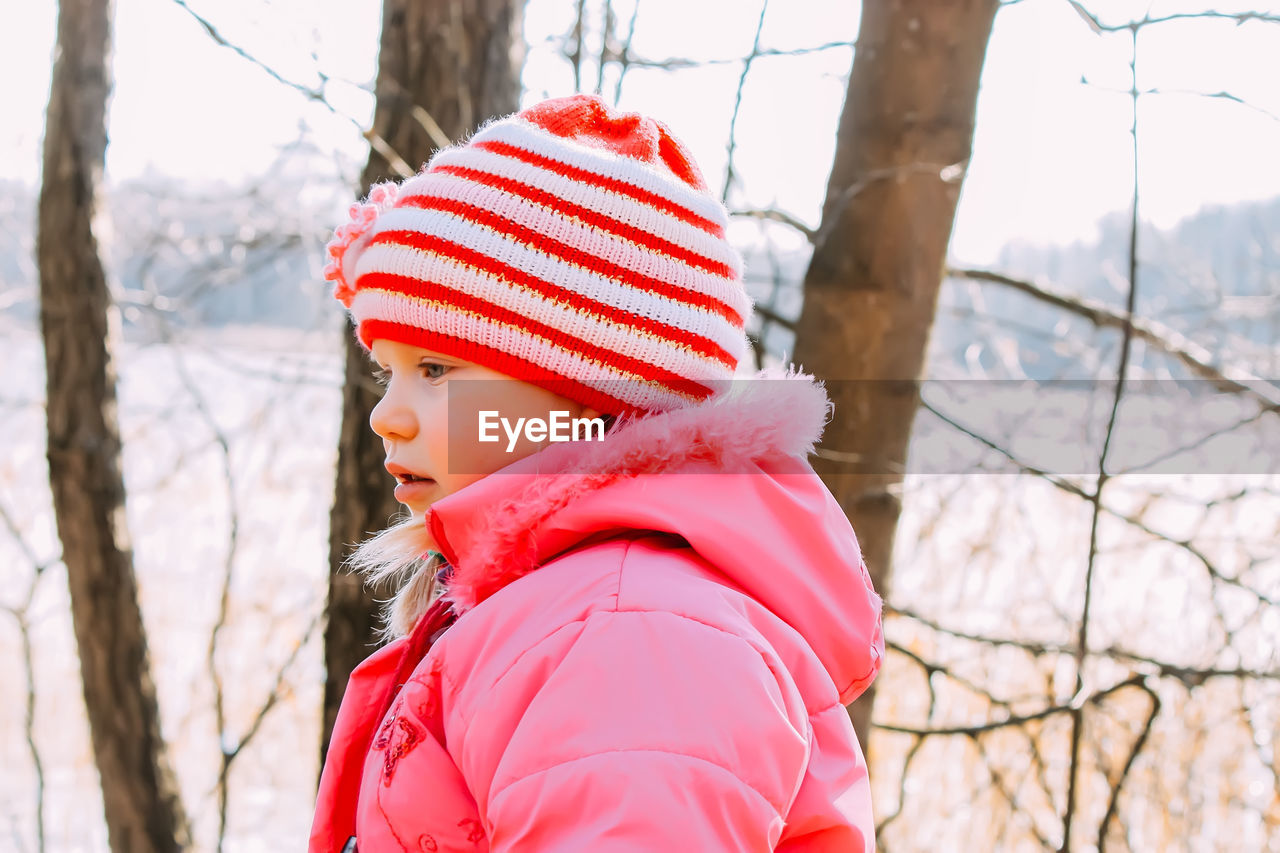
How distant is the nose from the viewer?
1.17 m

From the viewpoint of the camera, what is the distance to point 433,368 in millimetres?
1223

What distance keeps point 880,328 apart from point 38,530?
24.0 feet

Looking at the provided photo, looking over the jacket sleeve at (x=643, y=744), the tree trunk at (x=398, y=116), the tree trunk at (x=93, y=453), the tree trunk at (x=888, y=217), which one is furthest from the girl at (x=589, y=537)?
the tree trunk at (x=93, y=453)

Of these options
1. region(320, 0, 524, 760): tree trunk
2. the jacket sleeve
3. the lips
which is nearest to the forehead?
the lips

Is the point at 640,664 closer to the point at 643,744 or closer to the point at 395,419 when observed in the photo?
the point at 643,744

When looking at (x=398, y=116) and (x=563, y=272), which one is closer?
(x=563, y=272)

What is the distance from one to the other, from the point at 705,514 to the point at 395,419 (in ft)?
1.32

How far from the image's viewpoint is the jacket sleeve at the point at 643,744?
766 millimetres

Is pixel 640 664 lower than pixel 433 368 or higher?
lower

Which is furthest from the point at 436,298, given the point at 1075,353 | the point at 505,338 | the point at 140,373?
the point at 140,373

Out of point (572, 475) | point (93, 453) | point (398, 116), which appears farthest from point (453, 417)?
point (93, 453)

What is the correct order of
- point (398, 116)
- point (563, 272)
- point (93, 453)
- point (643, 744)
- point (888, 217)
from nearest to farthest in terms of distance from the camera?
point (643, 744) → point (563, 272) → point (888, 217) → point (398, 116) → point (93, 453)

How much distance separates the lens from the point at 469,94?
2182 mm

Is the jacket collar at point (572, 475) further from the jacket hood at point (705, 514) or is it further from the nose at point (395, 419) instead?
the nose at point (395, 419)
